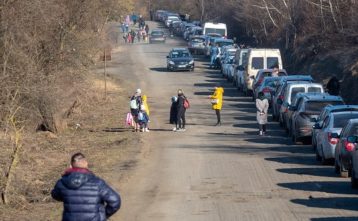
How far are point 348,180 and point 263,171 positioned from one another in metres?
2.53

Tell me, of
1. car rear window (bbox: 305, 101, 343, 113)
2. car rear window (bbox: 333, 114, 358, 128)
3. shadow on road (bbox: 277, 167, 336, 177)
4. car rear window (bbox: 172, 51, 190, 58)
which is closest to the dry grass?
shadow on road (bbox: 277, 167, 336, 177)

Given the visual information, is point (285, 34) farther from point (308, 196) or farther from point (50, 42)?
point (308, 196)

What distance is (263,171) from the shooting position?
23312 millimetres

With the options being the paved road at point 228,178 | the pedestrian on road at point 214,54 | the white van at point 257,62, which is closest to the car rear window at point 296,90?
the paved road at point 228,178

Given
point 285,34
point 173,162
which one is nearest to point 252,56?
point 285,34

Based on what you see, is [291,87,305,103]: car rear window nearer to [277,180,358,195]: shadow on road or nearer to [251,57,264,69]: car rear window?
[277,180,358,195]: shadow on road

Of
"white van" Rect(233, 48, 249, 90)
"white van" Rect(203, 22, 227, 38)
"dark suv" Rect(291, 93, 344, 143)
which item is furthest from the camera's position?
"white van" Rect(203, 22, 227, 38)

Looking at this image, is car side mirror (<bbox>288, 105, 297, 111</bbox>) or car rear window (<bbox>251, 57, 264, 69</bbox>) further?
car rear window (<bbox>251, 57, 264, 69</bbox>)

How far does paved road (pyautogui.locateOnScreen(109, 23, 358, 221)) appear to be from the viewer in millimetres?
17469

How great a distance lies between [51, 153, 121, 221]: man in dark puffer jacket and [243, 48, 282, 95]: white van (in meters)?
36.3

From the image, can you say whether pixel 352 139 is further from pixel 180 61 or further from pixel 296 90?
pixel 180 61

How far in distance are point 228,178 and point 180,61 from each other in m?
40.7

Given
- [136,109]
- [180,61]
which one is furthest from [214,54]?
[136,109]

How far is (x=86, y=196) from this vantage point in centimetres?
1017
